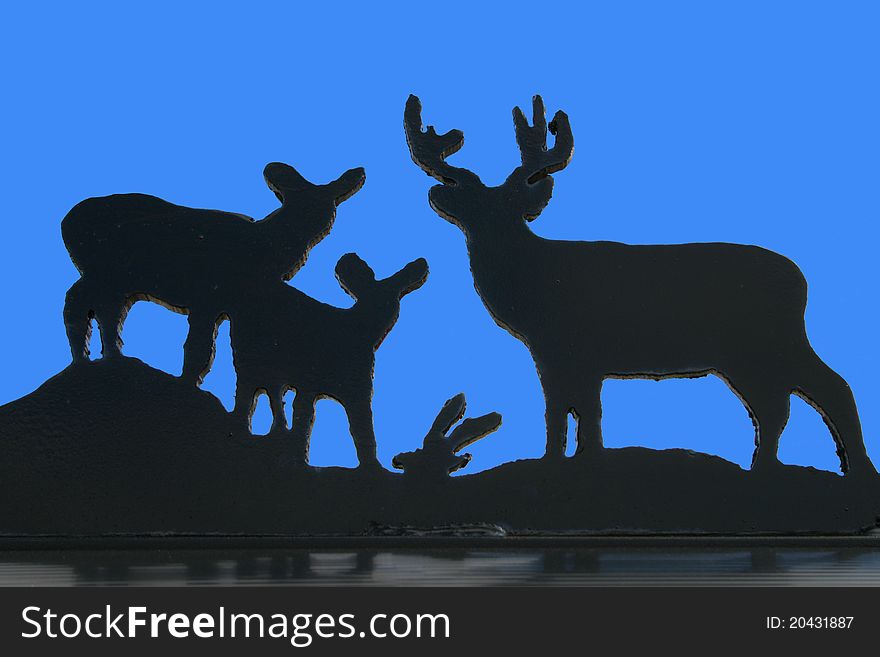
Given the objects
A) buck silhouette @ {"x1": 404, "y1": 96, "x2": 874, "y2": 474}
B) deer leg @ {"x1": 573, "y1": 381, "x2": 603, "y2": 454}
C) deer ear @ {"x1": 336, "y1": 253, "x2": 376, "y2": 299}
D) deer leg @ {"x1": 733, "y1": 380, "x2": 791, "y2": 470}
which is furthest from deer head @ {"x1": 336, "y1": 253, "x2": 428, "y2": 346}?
deer leg @ {"x1": 733, "y1": 380, "x2": 791, "y2": 470}

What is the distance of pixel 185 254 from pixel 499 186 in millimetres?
545

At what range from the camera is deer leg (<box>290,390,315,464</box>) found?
4.46 ft

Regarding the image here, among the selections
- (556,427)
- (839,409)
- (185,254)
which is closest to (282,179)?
(185,254)

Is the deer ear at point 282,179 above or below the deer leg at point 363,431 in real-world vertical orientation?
above

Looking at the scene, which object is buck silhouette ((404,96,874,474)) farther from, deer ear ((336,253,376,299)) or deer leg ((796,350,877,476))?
deer ear ((336,253,376,299))

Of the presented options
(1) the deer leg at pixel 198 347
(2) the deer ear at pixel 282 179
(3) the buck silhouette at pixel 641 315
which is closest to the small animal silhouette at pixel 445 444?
(3) the buck silhouette at pixel 641 315

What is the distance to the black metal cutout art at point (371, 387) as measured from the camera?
1.34 m

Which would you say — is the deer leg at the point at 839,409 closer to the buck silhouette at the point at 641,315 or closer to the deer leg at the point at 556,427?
the buck silhouette at the point at 641,315

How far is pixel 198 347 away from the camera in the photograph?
4.58ft
